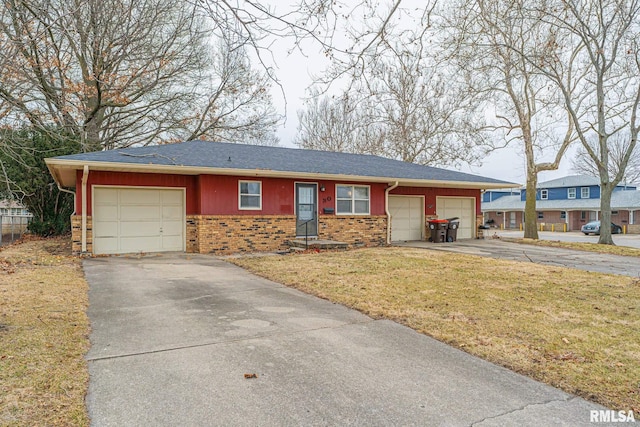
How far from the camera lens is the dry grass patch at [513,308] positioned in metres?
3.64

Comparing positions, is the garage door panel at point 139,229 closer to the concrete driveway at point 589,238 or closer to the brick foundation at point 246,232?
the brick foundation at point 246,232

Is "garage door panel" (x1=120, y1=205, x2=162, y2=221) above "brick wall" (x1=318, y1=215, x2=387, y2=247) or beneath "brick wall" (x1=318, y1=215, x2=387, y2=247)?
above

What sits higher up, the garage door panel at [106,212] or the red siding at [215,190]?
the red siding at [215,190]

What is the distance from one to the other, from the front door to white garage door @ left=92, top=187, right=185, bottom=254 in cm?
396

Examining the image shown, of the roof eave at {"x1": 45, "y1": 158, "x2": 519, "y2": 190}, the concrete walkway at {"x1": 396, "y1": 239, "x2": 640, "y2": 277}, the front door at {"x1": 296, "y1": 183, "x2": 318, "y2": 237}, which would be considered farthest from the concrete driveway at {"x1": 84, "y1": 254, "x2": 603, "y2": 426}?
the front door at {"x1": 296, "y1": 183, "x2": 318, "y2": 237}

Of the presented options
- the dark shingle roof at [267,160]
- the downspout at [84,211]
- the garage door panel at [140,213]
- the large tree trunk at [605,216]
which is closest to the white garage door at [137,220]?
the garage door panel at [140,213]

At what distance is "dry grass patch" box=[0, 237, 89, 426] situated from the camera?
2752 millimetres

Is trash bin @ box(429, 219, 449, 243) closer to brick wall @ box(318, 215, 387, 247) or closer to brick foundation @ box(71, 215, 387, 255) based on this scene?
brick wall @ box(318, 215, 387, 247)

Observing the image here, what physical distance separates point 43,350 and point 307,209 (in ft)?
36.9

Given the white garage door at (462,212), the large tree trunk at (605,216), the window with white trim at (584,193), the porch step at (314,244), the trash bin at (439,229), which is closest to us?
the porch step at (314,244)

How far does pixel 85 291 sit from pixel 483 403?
21.0 ft

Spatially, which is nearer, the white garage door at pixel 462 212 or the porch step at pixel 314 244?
the porch step at pixel 314 244

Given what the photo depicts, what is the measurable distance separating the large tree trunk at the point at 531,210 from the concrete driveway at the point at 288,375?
62.0 feet

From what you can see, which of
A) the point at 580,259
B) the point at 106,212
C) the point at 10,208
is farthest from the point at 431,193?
the point at 10,208
